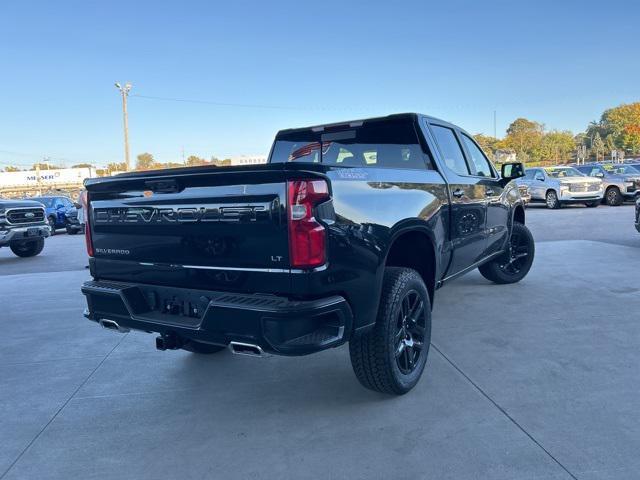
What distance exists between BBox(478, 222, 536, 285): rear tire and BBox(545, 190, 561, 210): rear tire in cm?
1449

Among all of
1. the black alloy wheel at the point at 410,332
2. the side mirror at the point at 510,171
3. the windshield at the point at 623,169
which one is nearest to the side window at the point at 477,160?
the side mirror at the point at 510,171

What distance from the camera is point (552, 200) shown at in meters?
19.9

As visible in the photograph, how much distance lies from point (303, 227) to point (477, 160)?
3.45 m

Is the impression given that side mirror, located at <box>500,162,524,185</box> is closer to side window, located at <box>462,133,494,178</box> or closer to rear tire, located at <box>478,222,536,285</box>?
side window, located at <box>462,133,494,178</box>

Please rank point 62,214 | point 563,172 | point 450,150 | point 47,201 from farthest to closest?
point 47,201
point 563,172
point 62,214
point 450,150

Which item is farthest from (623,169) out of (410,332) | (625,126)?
(625,126)

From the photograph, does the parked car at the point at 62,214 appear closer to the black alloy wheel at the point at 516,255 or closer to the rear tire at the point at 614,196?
the black alloy wheel at the point at 516,255

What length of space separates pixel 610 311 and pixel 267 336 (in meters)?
4.12

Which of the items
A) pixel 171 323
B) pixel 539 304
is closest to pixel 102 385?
pixel 171 323

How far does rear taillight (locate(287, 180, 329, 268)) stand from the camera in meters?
2.62

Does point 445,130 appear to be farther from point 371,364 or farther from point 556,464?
point 556,464

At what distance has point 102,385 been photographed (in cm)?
391

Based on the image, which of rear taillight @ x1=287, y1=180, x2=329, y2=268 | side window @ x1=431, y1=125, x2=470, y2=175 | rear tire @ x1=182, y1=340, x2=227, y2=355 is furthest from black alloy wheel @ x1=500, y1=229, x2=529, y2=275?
rear taillight @ x1=287, y1=180, x2=329, y2=268

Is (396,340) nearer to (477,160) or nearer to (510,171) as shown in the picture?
(477,160)
